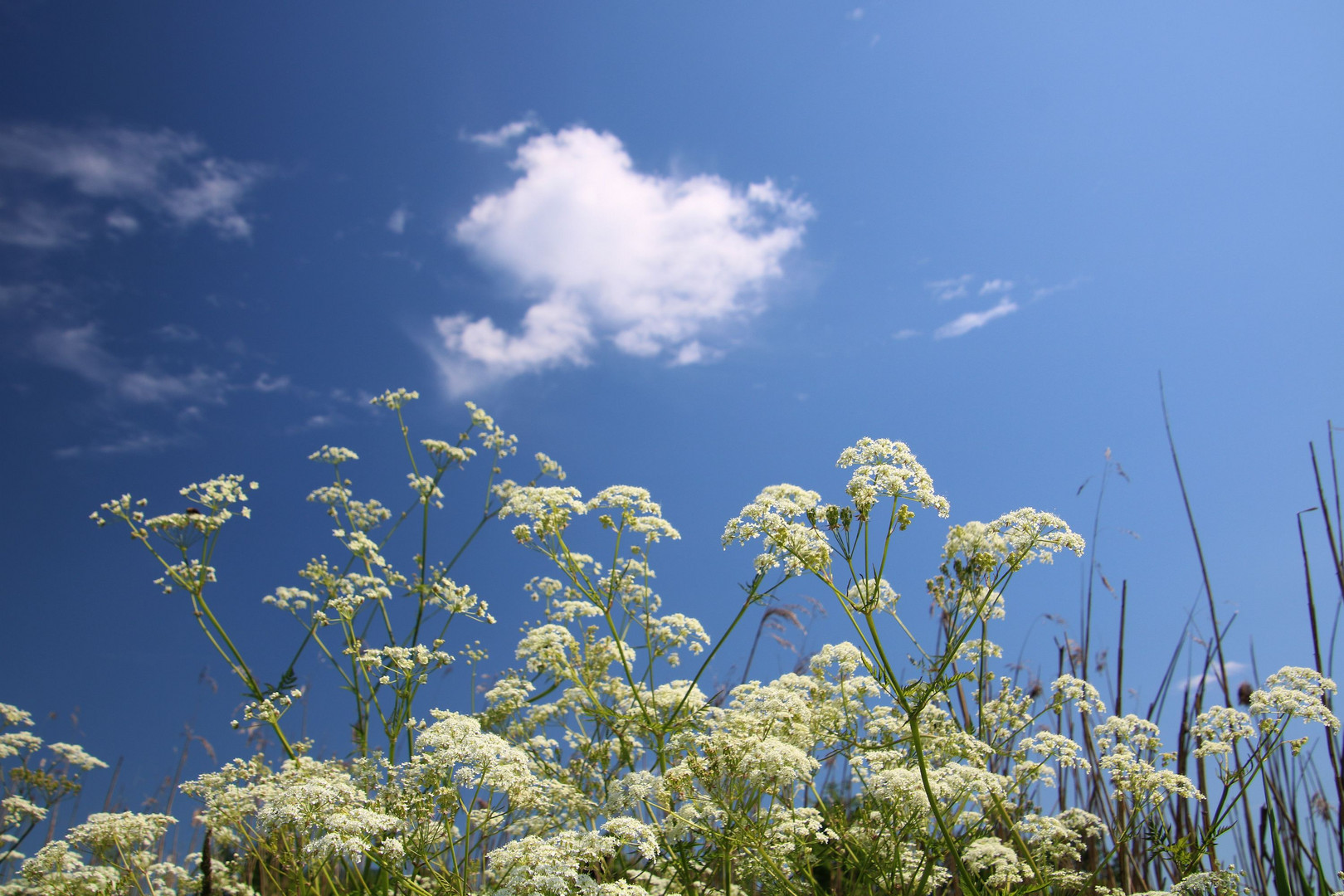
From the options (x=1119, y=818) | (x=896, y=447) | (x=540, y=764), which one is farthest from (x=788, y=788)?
(x=1119, y=818)

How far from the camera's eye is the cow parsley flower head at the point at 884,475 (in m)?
3.92

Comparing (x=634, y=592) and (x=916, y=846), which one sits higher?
(x=634, y=592)

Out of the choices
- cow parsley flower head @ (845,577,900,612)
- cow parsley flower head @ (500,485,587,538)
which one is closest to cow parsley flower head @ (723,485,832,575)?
cow parsley flower head @ (845,577,900,612)

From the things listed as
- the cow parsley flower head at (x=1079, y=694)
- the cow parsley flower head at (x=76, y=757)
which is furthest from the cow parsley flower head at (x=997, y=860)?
the cow parsley flower head at (x=76, y=757)

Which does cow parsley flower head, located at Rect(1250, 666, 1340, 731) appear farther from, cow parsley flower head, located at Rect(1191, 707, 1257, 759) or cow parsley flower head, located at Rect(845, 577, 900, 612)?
cow parsley flower head, located at Rect(845, 577, 900, 612)

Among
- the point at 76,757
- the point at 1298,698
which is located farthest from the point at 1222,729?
the point at 76,757

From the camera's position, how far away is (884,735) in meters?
5.05

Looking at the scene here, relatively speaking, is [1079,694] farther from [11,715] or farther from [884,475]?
[11,715]

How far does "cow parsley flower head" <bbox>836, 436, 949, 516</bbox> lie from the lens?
392 cm

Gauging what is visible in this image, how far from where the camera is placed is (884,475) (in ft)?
13.0

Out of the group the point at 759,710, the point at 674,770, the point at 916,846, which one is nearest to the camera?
the point at 674,770

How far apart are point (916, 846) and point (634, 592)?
264 cm

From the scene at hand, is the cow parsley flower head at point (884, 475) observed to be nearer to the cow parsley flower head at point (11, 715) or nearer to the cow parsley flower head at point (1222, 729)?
the cow parsley flower head at point (1222, 729)

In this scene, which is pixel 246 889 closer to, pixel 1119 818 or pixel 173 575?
pixel 173 575
